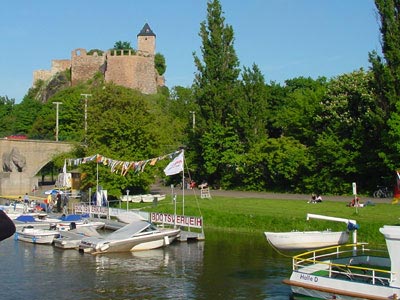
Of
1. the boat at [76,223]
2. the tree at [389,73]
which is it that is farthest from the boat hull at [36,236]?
the tree at [389,73]

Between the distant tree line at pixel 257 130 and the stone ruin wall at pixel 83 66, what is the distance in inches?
2737

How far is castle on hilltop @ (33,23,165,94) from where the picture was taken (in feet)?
421

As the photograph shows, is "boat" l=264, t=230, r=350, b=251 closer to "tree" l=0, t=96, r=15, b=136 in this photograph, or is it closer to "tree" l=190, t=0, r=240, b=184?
"tree" l=190, t=0, r=240, b=184

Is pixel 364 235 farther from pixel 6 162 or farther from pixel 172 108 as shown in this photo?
pixel 172 108

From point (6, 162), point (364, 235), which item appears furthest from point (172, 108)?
point (364, 235)

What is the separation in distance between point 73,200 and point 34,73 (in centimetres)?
9865

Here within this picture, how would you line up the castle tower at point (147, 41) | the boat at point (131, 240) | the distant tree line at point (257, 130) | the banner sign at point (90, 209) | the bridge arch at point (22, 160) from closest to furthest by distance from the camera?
the boat at point (131, 240)
the banner sign at point (90, 209)
the distant tree line at point (257, 130)
the bridge arch at point (22, 160)
the castle tower at point (147, 41)

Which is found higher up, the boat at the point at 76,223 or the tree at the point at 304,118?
the tree at the point at 304,118

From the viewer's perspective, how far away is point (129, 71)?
12825 centimetres

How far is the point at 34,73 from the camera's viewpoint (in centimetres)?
14925

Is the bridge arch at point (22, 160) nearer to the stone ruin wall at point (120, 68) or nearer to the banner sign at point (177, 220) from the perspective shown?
the banner sign at point (177, 220)

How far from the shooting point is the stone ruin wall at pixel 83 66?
134m

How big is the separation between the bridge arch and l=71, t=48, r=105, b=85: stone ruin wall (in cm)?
6331

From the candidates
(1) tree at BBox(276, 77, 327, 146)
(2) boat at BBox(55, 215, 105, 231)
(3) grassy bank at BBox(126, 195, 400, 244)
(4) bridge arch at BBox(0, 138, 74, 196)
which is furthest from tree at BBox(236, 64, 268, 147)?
(2) boat at BBox(55, 215, 105, 231)
